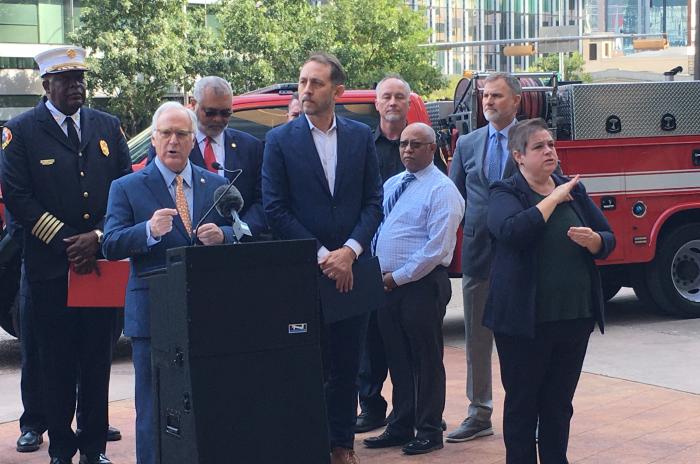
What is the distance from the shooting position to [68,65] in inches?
255

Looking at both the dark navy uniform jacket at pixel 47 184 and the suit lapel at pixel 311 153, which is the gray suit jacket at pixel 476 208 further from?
the dark navy uniform jacket at pixel 47 184

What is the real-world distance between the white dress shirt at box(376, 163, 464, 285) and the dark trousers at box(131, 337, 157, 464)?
5.80ft

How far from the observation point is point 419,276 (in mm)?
6754

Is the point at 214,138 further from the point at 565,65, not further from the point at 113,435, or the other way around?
the point at 565,65

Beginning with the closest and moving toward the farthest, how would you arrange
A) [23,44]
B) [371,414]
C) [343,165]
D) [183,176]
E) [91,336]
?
[183,176] → [343,165] → [91,336] → [371,414] → [23,44]

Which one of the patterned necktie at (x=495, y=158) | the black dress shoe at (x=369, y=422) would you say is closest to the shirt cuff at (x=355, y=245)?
the patterned necktie at (x=495, y=158)

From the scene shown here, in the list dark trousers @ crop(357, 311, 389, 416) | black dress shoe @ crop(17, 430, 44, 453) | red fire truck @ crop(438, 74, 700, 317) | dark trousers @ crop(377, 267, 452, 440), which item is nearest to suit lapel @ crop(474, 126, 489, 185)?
dark trousers @ crop(377, 267, 452, 440)

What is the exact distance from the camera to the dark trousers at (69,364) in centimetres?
655

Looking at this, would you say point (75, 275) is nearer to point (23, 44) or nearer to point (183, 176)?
point (183, 176)

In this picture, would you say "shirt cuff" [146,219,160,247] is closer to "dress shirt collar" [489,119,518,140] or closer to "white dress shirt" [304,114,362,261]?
"white dress shirt" [304,114,362,261]

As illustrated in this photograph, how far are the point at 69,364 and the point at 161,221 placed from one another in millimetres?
1823

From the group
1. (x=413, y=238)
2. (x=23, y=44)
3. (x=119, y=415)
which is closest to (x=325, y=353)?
(x=413, y=238)

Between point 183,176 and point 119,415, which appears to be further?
point 119,415

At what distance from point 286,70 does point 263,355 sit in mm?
38091
